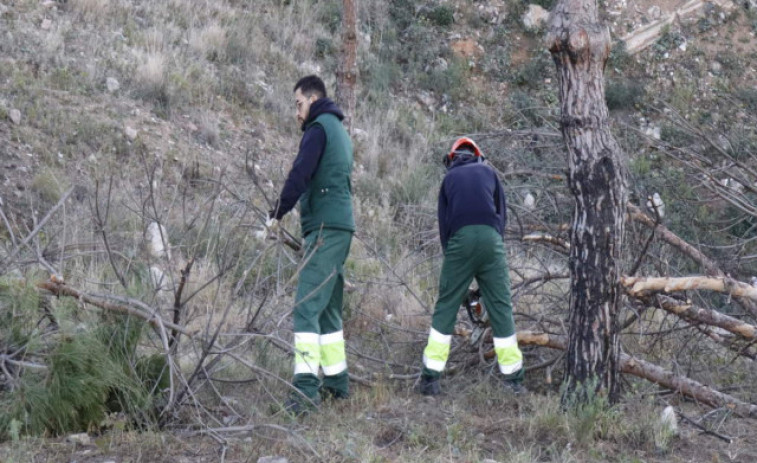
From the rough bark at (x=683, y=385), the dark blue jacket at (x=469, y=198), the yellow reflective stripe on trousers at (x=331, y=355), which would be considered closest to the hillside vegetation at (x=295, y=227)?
the rough bark at (x=683, y=385)

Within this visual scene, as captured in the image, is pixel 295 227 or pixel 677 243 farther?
pixel 295 227

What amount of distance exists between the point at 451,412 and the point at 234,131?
8165mm

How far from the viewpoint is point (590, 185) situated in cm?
525

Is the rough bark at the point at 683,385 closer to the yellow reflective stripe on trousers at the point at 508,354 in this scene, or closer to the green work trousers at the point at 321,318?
the yellow reflective stripe on trousers at the point at 508,354

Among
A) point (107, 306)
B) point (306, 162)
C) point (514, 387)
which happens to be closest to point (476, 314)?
point (514, 387)

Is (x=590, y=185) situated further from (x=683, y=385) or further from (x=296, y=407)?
(x=296, y=407)

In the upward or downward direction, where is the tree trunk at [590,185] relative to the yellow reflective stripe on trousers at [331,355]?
upward

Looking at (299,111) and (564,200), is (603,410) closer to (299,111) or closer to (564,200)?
(299,111)

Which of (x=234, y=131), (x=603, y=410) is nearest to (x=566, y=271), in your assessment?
(x=603, y=410)

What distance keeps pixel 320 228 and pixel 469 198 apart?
3.52ft

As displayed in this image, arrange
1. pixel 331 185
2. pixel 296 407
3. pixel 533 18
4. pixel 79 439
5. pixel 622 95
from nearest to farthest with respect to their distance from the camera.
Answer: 1. pixel 79 439
2. pixel 296 407
3. pixel 331 185
4. pixel 622 95
5. pixel 533 18

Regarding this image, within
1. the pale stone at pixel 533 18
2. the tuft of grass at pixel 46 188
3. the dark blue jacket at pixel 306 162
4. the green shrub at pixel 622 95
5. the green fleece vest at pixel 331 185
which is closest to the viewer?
the dark blue jacket at pixel 306 162

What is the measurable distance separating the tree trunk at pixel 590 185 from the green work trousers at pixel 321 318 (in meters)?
1.42

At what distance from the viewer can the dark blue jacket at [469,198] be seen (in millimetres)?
5941
